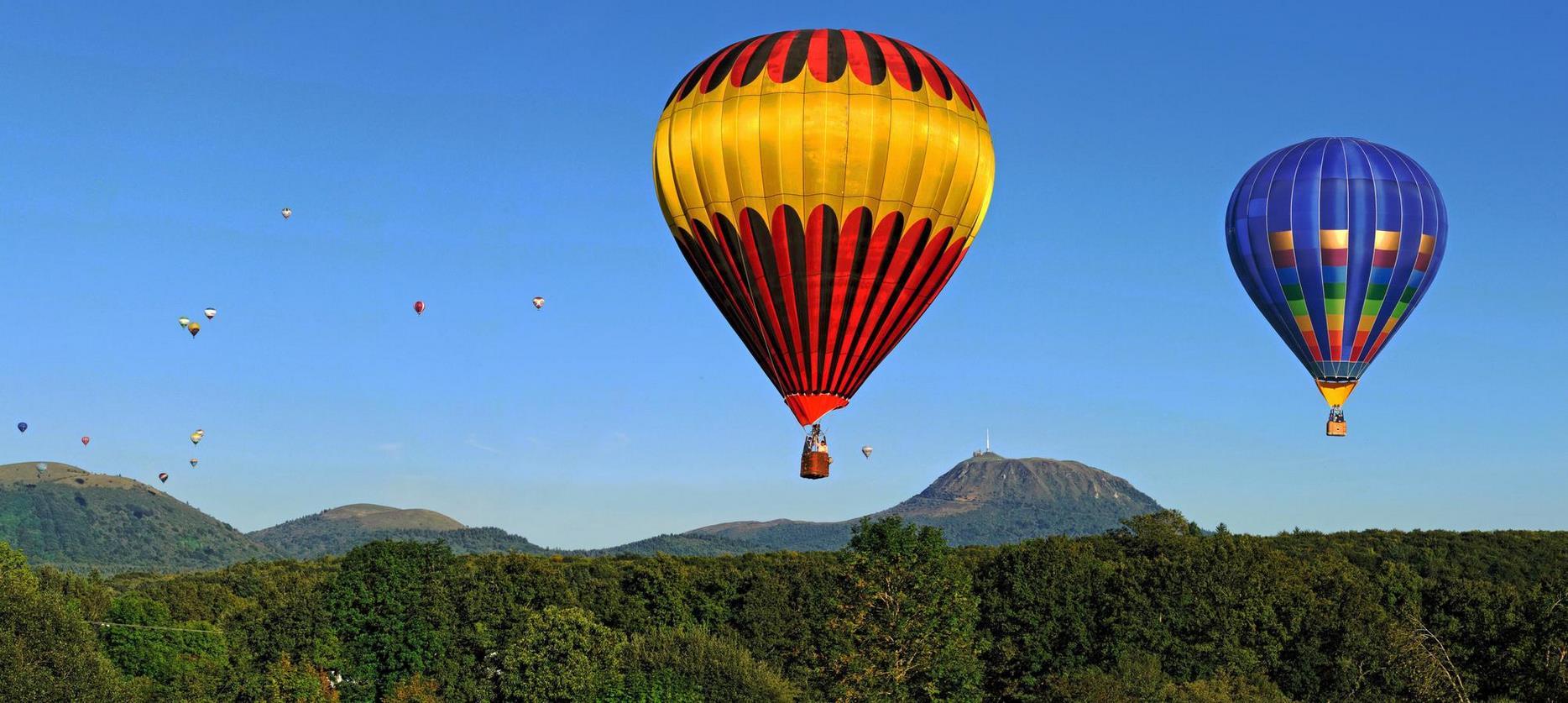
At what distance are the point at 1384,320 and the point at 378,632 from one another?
57310mm

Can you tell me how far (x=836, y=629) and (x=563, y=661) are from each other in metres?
17.0

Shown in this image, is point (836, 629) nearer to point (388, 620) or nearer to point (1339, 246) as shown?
point (1339, 246)

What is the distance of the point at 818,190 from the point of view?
51.2 metres

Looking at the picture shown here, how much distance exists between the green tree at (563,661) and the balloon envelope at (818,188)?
30.5 meters

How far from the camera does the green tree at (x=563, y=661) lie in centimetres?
7862

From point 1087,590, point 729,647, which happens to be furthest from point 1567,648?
point 729,647

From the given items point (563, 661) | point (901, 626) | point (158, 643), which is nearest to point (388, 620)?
point (158, 643)

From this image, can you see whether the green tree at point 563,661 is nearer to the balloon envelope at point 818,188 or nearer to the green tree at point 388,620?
the green tree at point 388,620

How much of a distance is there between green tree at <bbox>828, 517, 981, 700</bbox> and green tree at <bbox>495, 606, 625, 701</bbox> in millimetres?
13656

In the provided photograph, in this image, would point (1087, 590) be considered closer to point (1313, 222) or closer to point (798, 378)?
point (1313, 222)

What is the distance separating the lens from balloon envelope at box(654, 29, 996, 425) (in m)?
51.2

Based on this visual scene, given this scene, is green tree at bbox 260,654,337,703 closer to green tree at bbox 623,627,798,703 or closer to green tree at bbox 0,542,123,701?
green tree at bbox 0,542,123,701

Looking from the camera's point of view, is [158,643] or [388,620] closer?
[388,620]

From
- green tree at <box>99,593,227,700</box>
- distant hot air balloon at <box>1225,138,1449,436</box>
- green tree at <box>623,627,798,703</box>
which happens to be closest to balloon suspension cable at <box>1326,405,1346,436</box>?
distant hot air balloon at <box>1225,138,1449,436</box>
